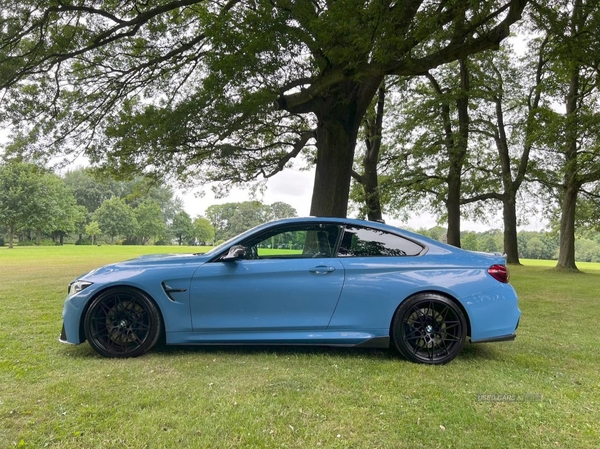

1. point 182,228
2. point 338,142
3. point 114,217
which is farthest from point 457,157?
point 182,228

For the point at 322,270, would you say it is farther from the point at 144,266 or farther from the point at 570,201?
the point at 570,201

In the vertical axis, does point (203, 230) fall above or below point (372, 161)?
below

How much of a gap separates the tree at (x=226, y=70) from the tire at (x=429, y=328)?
4309mm

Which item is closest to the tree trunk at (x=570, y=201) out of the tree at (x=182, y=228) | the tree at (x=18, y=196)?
the tree at (x=18, y=196)

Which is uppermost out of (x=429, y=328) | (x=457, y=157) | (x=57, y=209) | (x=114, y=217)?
(x=457, y=157)

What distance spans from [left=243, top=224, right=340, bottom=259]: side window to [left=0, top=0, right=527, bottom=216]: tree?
11.8 feet

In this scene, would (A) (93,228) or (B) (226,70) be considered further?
(A) (93,228)

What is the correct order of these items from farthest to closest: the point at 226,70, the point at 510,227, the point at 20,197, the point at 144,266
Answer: the point at 20,197 < the point at 510,227 < the point at 226,70 < the point at 144,266

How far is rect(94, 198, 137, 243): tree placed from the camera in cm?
5972

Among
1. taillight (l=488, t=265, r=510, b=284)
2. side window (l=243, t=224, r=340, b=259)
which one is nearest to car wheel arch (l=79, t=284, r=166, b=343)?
side window (l=243, t=224, r=340, b=259)

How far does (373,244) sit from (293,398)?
5.84ft

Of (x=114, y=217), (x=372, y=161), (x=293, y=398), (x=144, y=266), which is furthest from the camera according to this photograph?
(x=114, y=217)

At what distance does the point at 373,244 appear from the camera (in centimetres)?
382

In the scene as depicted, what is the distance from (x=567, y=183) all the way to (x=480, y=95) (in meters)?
6.16
